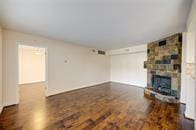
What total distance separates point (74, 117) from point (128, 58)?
216 inches

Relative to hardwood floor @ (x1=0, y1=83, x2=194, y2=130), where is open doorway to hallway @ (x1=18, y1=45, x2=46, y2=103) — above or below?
above

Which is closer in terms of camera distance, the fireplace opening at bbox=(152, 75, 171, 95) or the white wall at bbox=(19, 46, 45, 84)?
the fireplace opening at bbox=(152, 75, 171, 95)

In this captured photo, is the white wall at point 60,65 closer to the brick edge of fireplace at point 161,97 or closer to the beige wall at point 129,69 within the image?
the beige wall at point 129,69

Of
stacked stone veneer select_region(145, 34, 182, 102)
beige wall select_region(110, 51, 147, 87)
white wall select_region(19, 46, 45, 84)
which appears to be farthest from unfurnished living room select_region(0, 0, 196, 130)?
white wall select_region(19, 46, 45, 84)

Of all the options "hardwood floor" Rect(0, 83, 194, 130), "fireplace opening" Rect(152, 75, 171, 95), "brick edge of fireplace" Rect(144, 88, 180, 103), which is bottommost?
"hardwood floor" Rect(0, 83, 194, 130)

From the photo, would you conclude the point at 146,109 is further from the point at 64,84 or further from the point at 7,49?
the point at 7,49

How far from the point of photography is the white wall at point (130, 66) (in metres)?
6.56

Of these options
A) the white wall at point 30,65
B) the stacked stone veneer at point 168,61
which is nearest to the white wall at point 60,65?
the white wall at point 30,65

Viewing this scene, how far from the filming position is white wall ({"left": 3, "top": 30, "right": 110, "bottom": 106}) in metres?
3.65

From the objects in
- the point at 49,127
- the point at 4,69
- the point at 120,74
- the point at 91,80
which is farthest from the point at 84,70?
the point at 49,127

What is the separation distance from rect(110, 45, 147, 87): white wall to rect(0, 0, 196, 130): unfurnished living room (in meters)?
0.09

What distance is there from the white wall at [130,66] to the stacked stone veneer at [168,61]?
Result: 1.02m

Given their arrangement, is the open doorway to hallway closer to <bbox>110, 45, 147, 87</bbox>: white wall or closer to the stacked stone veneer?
<bbox>110, 45, 147, 87</bbox>: white wall

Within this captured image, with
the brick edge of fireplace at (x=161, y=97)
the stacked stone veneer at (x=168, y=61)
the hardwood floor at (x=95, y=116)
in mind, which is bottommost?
the hardwood floor at (x=95, y=116)
